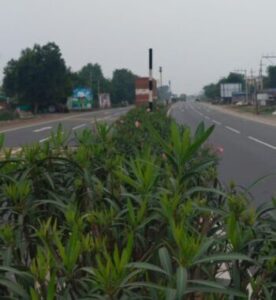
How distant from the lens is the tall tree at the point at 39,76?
212 ft

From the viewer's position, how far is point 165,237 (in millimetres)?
2537

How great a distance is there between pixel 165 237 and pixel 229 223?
385 millimetres

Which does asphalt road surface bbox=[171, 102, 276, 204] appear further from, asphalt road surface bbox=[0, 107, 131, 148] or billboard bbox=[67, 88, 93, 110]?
billboard bbox=[67, 88, 93, 110]

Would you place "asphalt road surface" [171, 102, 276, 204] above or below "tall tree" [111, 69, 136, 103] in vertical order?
above

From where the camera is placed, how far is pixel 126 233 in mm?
2482

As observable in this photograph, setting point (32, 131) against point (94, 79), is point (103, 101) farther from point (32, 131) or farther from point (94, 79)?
point (32, 131)

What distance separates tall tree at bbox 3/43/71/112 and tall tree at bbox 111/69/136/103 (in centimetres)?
6157

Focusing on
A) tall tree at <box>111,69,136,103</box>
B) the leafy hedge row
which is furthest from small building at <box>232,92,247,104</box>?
the leafy hedge row

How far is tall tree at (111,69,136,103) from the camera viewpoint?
131 m

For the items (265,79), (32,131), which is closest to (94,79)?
(265,79)

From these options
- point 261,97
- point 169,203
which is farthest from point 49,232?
point 261,97

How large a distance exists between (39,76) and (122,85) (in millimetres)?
70919

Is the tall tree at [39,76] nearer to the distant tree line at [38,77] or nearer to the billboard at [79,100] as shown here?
the distant tree line at [38,77]

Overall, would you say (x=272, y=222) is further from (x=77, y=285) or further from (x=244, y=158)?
(x=244, y=158)
